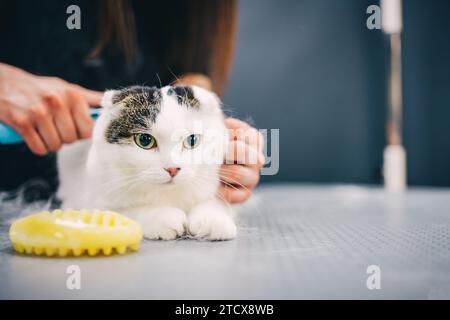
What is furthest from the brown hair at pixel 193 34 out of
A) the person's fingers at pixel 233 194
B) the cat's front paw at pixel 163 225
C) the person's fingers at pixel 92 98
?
the cat's front paw at pixel 163 225

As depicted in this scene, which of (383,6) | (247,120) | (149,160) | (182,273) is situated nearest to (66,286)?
(182,273)

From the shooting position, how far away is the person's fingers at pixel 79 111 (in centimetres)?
87

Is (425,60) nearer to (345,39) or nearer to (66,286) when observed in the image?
(345,39)

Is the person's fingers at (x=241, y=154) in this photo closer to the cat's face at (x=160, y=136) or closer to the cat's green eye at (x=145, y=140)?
the cat's face at (x=160, y=136)

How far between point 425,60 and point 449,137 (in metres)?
0.46

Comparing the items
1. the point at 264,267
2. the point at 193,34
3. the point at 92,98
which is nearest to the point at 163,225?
the point at 264,267

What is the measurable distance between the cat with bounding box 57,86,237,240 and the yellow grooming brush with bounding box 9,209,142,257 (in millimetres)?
116

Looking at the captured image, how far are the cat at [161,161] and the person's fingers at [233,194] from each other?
30 mm

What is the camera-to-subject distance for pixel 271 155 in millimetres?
1009

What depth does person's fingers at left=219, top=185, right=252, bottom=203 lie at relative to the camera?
0.93m

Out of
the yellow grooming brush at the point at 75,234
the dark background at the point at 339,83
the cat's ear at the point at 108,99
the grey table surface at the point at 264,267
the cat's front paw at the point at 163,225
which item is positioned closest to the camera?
the grey table surface at the point at 264,267

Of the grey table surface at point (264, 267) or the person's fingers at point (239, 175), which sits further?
the person's fingers at point (239, 175)

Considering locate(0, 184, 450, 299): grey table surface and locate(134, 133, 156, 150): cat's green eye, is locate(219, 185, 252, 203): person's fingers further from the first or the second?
locate(134, 133, 156, 150): cat's green eye

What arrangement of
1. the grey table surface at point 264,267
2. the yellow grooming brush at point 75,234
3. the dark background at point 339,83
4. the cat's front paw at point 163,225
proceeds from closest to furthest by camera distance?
1. the grey table surface at point 264,267
2. the yellow grooming brush at point 75,234
3. the cat's front paw at point 163,225
4. the dark background at point 339,83
